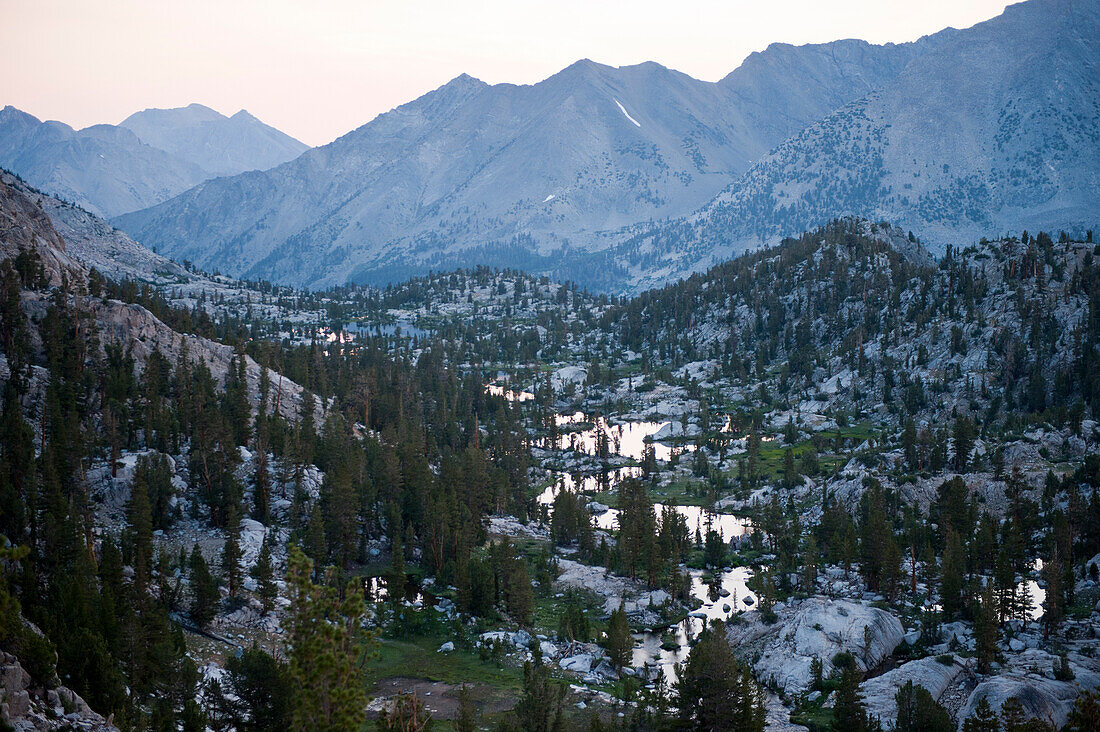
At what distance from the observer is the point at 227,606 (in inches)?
3290

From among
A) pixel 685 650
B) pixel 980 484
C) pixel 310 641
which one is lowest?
pixel 685 650

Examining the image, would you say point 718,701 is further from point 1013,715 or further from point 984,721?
point 1013,715

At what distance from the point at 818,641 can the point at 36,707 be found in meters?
60.9

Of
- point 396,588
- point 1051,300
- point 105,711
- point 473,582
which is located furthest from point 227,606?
point 1051,300

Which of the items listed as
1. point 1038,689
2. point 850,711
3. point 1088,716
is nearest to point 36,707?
point 1088,716

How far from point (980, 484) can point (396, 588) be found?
78.2m

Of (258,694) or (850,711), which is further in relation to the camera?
(850,711)

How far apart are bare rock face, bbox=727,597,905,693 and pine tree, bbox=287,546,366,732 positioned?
47370 mm

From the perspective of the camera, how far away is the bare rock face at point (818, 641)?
74.8 m

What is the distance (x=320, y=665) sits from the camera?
37469 mm

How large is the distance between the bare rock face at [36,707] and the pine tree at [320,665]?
12.8 meters

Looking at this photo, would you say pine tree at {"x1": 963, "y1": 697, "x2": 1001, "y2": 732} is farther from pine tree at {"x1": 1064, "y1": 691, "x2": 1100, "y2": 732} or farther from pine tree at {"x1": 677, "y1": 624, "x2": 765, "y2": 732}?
pine tree at {"x1": 1064, "y1": 691, "x2": 1100, "y2": 732}

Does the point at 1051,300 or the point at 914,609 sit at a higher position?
the point at 1051,300

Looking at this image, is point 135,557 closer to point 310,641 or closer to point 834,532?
point 310,641
